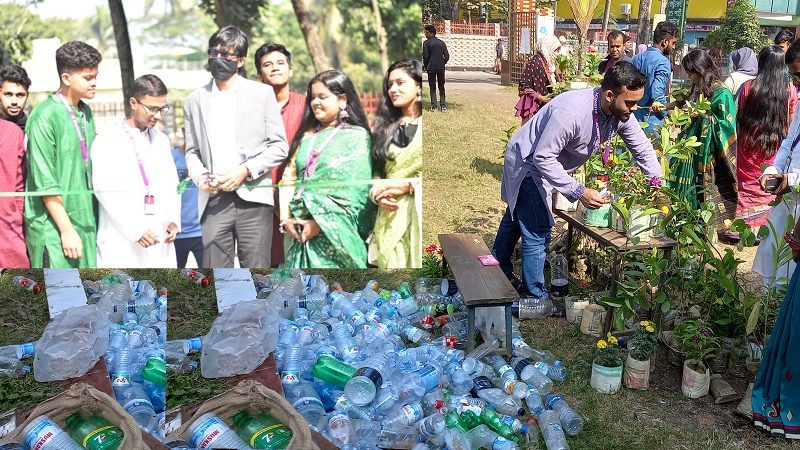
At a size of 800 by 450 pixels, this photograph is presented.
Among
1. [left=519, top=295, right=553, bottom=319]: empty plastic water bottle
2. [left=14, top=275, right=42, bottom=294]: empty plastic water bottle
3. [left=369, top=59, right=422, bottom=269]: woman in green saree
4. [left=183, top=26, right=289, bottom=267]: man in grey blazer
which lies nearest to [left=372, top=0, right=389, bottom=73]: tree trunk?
[left=369, top=59, right=422, bottom=269]: woman in green saree

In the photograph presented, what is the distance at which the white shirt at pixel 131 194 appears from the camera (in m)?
3.91

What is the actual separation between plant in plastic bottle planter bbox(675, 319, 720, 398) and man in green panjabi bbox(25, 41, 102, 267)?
3.36 metres

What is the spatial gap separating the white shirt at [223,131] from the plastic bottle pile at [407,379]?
0.96 metres

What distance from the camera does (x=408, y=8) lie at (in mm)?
3990

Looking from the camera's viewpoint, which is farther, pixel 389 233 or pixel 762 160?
pixel 762 160

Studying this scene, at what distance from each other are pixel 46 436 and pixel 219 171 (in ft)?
5.84

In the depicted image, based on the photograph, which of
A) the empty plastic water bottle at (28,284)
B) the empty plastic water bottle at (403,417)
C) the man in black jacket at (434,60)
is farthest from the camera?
the man in black jacket at (434,60)

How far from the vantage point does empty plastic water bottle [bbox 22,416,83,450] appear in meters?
2.65

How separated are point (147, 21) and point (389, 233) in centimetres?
183

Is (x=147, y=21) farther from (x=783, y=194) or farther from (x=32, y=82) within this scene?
(x=783, y=194)

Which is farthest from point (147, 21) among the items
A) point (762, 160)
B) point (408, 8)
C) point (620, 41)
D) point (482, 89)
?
point (482, 89)

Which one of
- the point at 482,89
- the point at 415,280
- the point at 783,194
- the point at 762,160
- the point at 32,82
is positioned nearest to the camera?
the point at 32,82

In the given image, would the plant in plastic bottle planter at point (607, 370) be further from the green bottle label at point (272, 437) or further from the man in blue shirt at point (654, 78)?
the man in blue shirt at point (654, 78)

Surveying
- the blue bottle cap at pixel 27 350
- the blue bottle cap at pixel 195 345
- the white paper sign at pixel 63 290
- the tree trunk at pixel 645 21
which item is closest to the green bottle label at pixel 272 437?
the blue bottle cap at pixel 195 345
